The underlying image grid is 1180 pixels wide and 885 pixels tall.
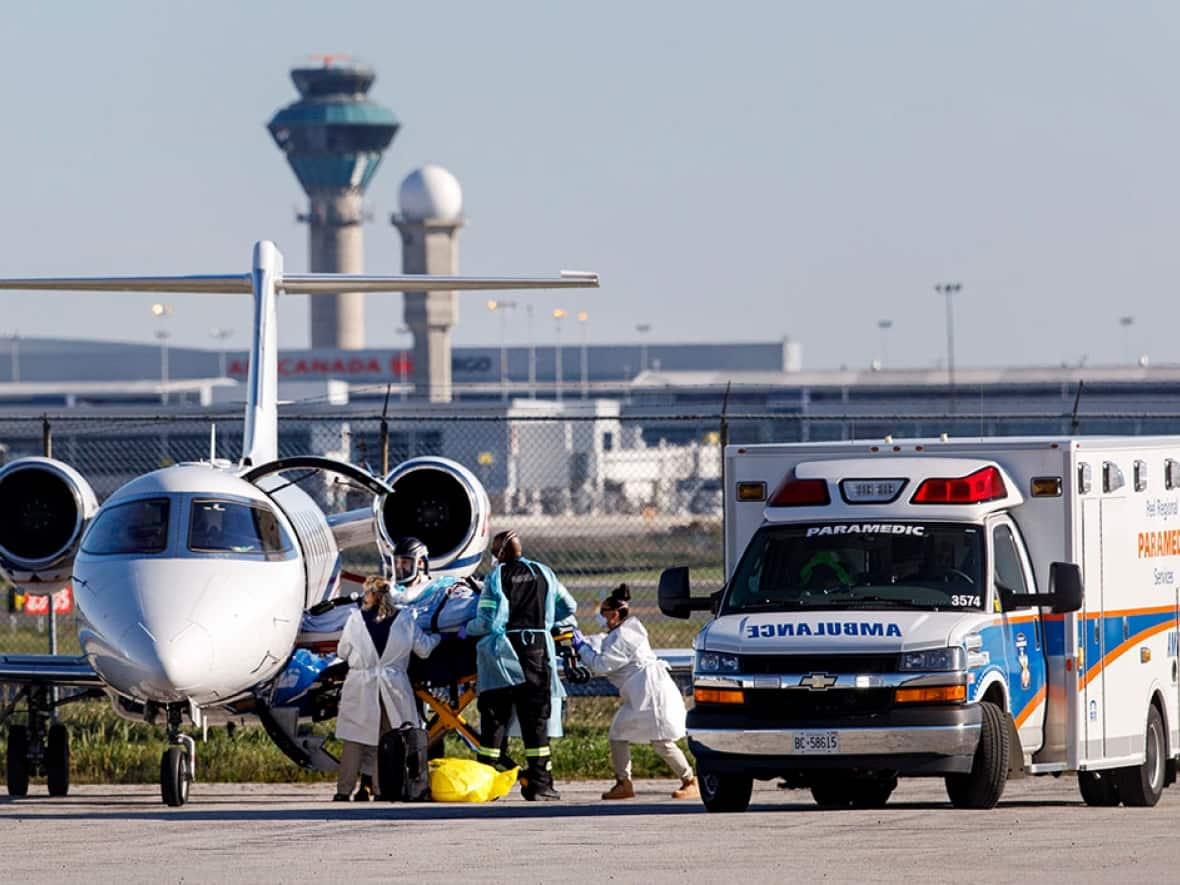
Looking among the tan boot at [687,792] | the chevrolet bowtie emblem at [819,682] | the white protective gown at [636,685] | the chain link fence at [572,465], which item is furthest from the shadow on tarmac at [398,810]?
the chain link fence at [572,465]

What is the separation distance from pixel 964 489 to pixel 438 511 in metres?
6.31

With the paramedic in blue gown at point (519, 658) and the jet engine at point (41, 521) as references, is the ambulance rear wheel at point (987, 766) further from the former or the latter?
the jet engine at point (41, 521)

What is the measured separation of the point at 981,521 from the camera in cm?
1396

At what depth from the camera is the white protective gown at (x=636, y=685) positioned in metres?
15.8

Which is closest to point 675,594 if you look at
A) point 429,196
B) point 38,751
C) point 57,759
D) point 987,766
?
point 987,766

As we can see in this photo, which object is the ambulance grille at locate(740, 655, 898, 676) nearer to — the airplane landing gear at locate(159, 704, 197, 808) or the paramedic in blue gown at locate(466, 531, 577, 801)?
the paramedic in blue gown at locate(466, 531, 577, 801)

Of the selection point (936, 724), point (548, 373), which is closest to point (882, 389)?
point (548, 373)

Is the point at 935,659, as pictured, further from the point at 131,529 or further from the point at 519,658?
the point at 131,529

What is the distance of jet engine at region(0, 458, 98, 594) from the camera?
58.7ft

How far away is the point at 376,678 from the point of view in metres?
15.8

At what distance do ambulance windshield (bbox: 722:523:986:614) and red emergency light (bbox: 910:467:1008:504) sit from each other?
165 millimetres

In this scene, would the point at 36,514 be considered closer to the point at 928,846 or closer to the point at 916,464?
the point at 916,464

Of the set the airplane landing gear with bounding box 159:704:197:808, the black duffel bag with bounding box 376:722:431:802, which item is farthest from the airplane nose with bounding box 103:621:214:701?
the black duffel bag with bounding box 376:722:431:802

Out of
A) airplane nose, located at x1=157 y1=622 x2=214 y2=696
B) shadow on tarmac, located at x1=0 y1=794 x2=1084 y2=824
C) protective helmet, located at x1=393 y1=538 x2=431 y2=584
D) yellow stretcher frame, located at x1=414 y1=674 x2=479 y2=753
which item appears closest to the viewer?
shadow on tarmac, located at x1=0 y1=794 x2=1084 y2=824
